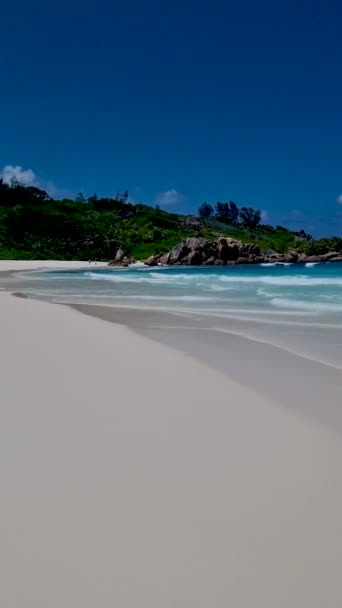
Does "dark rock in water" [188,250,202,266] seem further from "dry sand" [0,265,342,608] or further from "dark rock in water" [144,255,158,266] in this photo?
"dry sand" [0,265,342,608]

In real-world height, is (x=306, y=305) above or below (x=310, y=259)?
below

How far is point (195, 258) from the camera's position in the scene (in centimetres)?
8238

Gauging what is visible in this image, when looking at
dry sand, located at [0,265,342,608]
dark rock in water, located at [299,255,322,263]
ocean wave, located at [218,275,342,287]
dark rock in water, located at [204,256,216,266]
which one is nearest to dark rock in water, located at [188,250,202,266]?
dark rock in water, located at [204,256,216,266]

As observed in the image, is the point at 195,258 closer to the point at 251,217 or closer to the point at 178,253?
the point at 178,253

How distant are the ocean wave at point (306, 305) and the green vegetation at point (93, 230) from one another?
244 ft

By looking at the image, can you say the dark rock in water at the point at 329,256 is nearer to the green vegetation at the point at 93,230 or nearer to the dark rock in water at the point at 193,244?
the green vegetation at the point at 93,230

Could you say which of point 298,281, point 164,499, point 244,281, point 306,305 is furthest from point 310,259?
point 164,499

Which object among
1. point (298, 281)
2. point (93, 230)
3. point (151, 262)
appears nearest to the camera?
point (298, 281)

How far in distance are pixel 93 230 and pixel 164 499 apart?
359ft

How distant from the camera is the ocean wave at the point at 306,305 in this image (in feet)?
47.2

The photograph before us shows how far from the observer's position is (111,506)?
2.92 m

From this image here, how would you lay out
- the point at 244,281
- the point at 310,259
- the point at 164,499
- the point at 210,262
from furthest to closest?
the point at 310,259 → the point at 210,262 → the point at 244,281 → the point at 164,499

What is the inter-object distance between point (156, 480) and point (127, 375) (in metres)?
2.93

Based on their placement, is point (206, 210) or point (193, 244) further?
point (206, 210)
